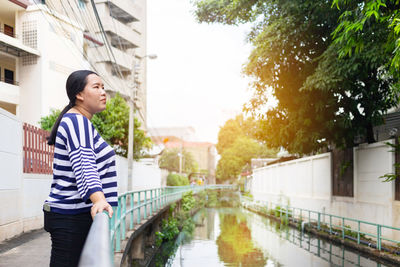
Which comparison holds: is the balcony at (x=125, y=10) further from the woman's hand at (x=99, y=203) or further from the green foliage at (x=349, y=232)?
the woman's hand at (x=99, y=203)

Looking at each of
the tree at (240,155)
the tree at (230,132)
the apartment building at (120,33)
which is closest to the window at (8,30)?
the apartment building at (120,33)

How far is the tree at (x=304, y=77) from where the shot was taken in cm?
1038

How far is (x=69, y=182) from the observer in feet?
6.80

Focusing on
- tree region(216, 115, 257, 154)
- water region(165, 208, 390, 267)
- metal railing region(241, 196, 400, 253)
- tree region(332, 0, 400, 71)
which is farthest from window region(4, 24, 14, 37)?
tree region(216, 115, 257, 154)

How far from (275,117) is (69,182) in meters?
11.8

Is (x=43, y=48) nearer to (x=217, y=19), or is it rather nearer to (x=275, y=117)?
(x=217, y=19)

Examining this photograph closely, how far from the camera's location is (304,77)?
12156 mm

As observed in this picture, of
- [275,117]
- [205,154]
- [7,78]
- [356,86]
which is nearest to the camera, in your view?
[356,86]

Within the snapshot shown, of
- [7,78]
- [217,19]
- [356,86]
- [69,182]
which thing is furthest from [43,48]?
[69,182]

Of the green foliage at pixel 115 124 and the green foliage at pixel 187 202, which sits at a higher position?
the green foliage at pixel 115 124

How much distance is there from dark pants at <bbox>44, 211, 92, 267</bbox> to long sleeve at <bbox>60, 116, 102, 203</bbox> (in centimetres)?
15

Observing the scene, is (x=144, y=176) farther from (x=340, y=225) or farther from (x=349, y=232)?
(x=349, y=232)

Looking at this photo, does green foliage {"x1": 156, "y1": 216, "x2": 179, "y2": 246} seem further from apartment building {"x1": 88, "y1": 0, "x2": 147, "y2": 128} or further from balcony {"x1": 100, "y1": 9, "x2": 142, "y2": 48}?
balcony {"x1": 100, "y1": 9, "x2": 142, "y2": 48}

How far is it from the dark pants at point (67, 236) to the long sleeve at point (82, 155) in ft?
0.49
